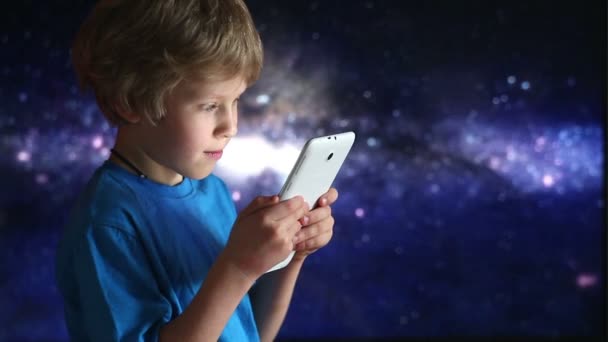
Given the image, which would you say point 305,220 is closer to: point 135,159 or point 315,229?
point 315,229

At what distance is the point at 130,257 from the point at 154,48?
0.69 ft

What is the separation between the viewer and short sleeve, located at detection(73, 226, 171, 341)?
649 millimetres

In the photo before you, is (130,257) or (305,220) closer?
(130,257)

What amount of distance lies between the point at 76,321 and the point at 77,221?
0.39 ft

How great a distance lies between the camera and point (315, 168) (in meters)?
0.79

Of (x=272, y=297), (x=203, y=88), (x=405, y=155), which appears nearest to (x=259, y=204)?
(x=203, y=88)

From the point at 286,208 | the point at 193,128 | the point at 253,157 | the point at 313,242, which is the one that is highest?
the point at 193,128

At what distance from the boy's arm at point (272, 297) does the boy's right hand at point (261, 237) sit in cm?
20

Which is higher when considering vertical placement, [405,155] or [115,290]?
[115,290]

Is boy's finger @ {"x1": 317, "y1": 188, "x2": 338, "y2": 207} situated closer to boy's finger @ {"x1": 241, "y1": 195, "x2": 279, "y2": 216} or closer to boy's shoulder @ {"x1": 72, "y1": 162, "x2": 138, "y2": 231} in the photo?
boy's finger @ {"x1": 241, "y1": 195, "x2": 279, "y2": 216}

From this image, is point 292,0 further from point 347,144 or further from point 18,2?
point 347,144

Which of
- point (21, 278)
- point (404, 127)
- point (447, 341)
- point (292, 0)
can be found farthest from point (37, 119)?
point (447, 341)

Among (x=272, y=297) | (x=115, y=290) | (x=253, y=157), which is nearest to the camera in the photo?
(x=115, y=290)

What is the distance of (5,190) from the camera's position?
2209 millimetres
